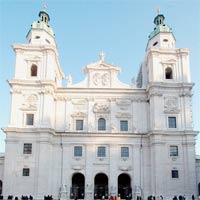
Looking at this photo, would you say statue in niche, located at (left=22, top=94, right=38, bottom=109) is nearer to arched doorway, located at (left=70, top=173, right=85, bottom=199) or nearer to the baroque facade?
the baroque facade

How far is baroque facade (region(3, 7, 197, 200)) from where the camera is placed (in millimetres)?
→ 39188

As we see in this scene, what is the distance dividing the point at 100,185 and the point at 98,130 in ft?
22.2

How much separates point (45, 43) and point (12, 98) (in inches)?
349

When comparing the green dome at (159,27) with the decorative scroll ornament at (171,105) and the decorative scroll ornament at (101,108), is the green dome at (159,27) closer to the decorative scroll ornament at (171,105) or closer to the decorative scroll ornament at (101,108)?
the decorative scroll ornament at (171,105)

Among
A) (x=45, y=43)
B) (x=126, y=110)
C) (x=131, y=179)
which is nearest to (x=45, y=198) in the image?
(x=131, y=179)

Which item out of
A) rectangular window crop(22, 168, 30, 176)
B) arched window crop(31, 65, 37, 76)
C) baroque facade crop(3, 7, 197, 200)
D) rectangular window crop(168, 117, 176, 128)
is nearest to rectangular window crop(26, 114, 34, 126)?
baroque facade crop(3, 7, 197, 200)

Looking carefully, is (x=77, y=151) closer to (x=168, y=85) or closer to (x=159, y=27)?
(x=168, y=85)

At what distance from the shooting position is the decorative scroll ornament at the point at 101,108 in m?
43.2

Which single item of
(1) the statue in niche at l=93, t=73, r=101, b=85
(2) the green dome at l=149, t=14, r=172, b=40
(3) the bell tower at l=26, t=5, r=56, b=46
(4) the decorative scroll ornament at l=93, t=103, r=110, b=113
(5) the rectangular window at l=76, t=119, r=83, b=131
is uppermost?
(2) the green dome at l=149, t=14, r=172, b=40

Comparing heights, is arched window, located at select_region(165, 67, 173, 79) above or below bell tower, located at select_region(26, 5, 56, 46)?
below

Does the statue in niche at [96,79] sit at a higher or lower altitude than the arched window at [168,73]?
lower

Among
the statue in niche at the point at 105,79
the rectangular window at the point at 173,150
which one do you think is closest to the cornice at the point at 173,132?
the rectangular window at the point at 173,150

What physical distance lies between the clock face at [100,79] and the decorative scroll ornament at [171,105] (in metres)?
8.27

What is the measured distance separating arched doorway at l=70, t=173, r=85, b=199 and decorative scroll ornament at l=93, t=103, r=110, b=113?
833 centimetres
